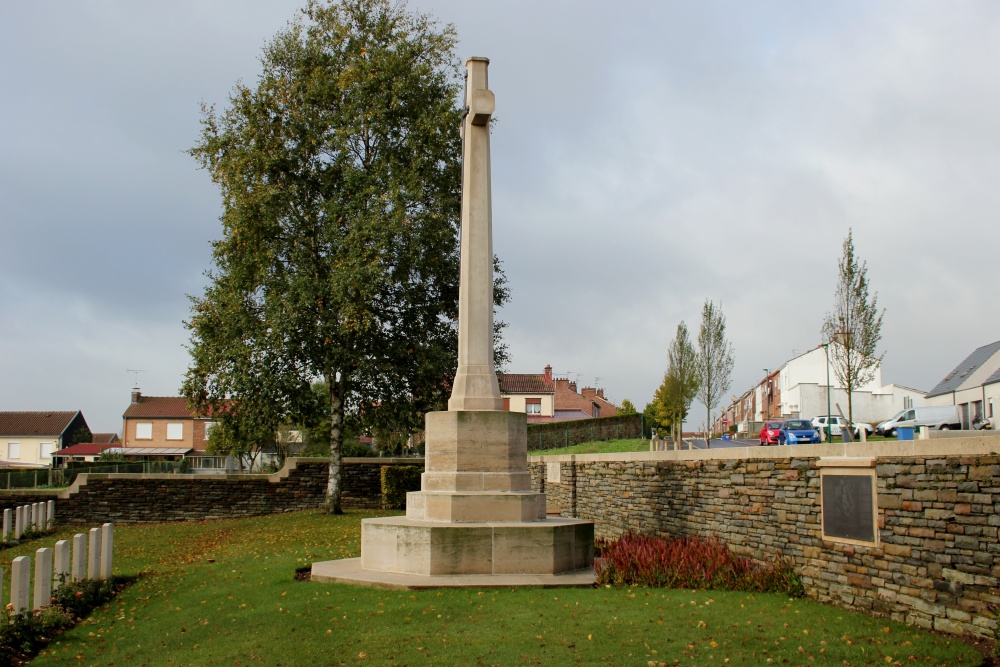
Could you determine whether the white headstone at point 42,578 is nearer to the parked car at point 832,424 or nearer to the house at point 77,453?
the parked car at point 832,424

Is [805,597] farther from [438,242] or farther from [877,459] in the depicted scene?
[438,242]

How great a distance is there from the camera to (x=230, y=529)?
22.9m

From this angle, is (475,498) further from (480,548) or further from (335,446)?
(335,446)

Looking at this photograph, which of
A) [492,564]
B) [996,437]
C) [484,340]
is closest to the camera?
[996,437]

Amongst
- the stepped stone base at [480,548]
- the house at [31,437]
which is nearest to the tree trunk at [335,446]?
the stepped stone base at [480,548]

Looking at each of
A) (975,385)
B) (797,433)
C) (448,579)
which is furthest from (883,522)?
(975,385)

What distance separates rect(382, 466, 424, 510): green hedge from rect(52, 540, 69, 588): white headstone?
15397mm

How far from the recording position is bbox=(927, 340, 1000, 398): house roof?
41.3 metres

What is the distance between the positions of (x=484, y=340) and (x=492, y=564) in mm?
3318

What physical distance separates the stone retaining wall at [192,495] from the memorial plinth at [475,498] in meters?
16.1

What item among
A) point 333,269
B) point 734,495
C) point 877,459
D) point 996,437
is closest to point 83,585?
point 734,495

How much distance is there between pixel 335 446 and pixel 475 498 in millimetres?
14528

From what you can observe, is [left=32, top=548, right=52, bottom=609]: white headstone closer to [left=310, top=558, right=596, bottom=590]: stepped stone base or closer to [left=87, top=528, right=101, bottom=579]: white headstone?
[left=87, top=528, right=101, bottom=579]: white headstone

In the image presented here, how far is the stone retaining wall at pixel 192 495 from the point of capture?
27.3 m
